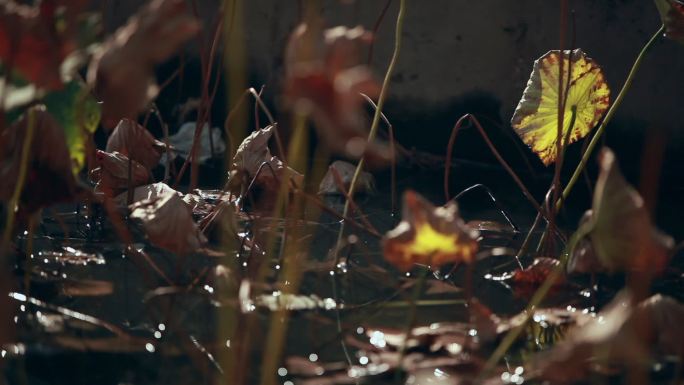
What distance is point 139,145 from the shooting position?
1.75 m

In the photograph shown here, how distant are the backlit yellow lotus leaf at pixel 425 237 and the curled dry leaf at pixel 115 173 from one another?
31.2 inches

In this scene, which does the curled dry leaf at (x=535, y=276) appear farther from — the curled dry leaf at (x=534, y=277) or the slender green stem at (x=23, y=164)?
the slender green stem at (x=23, y=164)

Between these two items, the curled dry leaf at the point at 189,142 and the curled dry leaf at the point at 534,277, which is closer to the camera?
the curled dry leaf at the point at 534,277

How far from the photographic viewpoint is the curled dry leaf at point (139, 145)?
174cm

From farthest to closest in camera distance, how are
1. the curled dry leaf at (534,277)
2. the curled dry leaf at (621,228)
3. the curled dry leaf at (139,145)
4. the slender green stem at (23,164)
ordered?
the curled dry leaf at (139,145), the curled dry leaf at (534,277), the slender green stem at (23,164), the curled dry leaf at (621,228)

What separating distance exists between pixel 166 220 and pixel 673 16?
0.77 meters

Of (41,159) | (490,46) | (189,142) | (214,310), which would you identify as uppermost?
(41,159)

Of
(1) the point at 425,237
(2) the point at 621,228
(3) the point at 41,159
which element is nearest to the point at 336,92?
(1) the point at 425,237

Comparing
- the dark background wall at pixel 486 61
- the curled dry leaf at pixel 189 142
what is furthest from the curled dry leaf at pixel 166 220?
the dark background wall at pixel 486 61

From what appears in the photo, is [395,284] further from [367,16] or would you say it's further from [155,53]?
[367,16]

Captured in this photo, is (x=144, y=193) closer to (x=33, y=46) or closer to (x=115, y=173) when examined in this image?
(x=115, y=173)

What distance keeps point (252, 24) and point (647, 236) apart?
216 cm

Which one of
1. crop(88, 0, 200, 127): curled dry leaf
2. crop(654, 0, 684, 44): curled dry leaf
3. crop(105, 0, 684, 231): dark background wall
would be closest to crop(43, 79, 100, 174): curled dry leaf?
crop(88, 0, 200, 127): curled dry leaf

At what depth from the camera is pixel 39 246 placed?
152 centimetres
